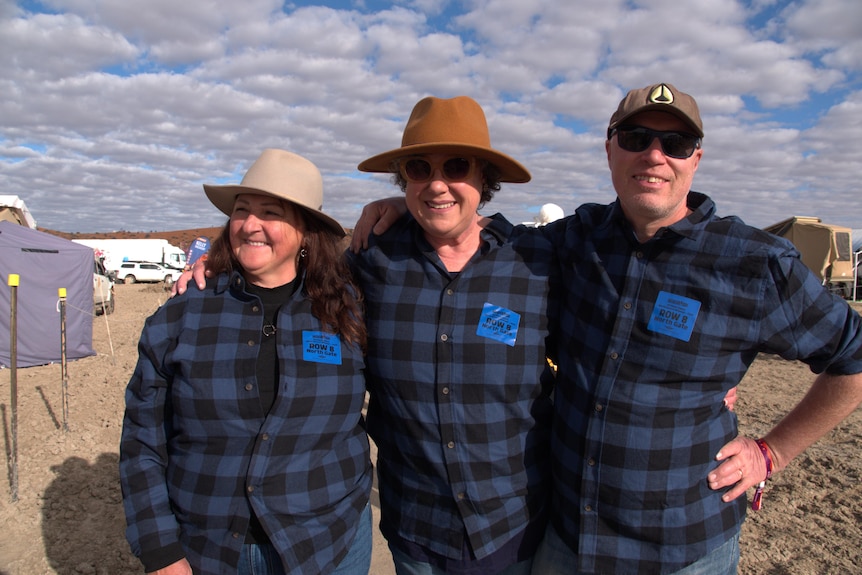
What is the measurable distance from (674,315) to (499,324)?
594 mm

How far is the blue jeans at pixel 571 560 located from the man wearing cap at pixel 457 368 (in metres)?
0.05

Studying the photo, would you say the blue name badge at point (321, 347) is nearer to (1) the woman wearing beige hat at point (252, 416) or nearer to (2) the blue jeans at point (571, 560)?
(1) the woman wearing beige hat at point (252, 416)

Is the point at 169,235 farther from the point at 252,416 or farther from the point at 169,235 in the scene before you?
the point at 252,416

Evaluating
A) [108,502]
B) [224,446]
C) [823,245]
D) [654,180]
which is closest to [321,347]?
[224,446]

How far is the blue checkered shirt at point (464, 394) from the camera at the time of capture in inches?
77.5

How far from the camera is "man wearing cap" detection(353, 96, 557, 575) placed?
1.97 m

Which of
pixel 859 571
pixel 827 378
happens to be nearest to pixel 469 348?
pixel 827 378

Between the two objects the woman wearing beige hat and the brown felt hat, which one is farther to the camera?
the woman wearing beige hat

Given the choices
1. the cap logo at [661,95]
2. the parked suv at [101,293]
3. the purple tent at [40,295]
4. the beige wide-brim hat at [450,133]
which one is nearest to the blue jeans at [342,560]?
the beige wide-brim hat at [450,133]

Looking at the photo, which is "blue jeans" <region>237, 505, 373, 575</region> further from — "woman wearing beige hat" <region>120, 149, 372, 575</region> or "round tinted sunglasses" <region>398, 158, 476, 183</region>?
"round tinted sunglasses" <region>398, 158, 476, 183</region>

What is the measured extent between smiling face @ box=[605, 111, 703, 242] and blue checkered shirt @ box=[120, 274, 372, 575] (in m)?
1.21

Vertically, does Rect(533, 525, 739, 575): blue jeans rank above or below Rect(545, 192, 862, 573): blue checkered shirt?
below

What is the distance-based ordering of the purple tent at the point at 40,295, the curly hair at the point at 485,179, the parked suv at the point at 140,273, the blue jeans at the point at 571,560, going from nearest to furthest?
the blue jeans at the point at 571,560 → the curly hair at the point at 485,179 → the purple tent at the point at 40,295 → the parked suv at the point at 140,273

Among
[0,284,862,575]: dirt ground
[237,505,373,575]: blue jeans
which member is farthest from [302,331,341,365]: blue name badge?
[0,284,862,575]: dirt ground
